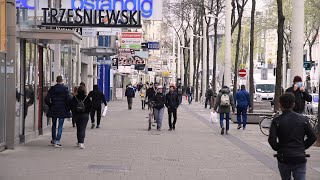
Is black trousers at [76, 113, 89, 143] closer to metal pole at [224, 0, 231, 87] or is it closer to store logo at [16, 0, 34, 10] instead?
store logo at [16, 0, 34, 10]

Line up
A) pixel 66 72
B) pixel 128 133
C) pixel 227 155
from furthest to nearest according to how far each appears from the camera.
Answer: pixel 66 72 → pixel 128 133 → pixel 227 155

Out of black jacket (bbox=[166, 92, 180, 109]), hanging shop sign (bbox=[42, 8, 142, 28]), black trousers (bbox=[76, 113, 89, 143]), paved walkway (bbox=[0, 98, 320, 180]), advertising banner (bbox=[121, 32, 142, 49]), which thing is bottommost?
paved walkway (bbox=[0, 98, 320, 180])

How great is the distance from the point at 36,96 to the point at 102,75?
3871cm

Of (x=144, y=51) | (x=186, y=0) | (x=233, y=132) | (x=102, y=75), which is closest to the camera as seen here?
(x=233, y=132)

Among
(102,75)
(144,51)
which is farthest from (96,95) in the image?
(144,51)

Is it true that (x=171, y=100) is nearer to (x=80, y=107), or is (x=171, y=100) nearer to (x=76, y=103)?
(x=76, y=103)

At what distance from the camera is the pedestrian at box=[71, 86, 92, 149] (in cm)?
1615

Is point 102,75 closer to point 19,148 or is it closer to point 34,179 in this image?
point 19,148

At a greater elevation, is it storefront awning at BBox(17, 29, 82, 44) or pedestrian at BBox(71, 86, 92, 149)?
storefront awning at BBox(17, 29, 82, 44)

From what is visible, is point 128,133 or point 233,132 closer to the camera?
point 128,133

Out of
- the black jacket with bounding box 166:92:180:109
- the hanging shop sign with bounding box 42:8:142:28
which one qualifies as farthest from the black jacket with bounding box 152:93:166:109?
the hanging shop sign with bounding box 42:8:142:28

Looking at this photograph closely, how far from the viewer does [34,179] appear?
1091 cm

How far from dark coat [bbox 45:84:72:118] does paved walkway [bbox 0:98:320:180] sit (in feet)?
2.85

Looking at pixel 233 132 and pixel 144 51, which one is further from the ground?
pixel 144 51
